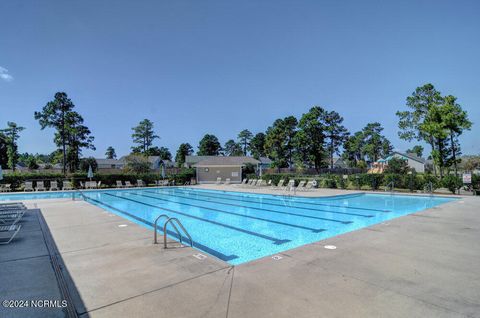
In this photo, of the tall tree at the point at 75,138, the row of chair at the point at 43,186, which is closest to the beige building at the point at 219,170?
the tall tree at the point at 75,138

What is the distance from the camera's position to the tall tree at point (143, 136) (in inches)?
2093

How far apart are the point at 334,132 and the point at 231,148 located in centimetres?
3957

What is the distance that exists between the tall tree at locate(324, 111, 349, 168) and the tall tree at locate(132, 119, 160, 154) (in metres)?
33.6

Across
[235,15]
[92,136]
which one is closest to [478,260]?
[235,15]

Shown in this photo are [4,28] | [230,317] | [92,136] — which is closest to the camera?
[230,317]

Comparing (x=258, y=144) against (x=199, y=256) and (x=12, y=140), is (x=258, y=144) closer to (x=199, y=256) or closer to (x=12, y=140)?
(x=12, y=140)

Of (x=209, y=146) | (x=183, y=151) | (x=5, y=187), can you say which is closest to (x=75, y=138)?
(x=5, y=187)

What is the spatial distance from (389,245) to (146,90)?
80.1 feet

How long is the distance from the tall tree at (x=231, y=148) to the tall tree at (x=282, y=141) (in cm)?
2740

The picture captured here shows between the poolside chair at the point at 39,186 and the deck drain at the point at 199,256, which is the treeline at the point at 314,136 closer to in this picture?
the poolside chair at the point at 39,186

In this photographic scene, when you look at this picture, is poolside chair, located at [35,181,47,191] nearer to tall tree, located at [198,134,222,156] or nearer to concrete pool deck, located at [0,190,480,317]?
concrete pool deck, located at [0,190,480,317]

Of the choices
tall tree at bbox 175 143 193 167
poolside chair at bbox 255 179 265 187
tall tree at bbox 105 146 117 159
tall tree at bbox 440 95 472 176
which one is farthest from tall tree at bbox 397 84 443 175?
tall tree at bbox 105 146 117 159

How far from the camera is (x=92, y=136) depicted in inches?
1404

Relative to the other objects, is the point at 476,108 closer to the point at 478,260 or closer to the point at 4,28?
the point at 478,260
